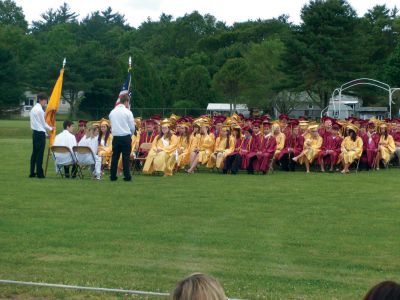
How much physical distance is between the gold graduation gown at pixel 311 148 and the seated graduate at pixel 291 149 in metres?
0.26

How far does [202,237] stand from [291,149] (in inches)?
584

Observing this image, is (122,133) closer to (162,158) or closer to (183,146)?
(162,158)

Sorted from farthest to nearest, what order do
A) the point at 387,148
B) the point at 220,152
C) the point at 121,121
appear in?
the point at 387,148, the point at 220,152, the point at 121,121

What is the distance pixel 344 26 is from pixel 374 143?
45.0 meters

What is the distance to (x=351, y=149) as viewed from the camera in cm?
2633

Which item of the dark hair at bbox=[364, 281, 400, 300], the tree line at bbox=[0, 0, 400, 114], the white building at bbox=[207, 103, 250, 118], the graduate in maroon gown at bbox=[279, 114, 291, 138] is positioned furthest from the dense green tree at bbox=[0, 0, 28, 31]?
the dark hair at bbox=[364, 281, 400, 300]

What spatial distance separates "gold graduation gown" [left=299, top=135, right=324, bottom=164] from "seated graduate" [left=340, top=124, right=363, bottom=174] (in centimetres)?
71

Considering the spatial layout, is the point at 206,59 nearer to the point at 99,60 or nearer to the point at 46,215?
the point at 99,60

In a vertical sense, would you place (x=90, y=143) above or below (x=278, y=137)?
below

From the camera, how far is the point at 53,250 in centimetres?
1089

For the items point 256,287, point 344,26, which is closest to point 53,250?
point 256,287

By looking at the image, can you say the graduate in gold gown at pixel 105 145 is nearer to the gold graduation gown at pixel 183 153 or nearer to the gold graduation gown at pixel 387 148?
the gold graduation gown at pixel 183 153

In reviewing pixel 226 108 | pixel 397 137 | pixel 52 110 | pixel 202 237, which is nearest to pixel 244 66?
pixel 226 108

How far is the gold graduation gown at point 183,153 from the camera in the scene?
1006 inches
